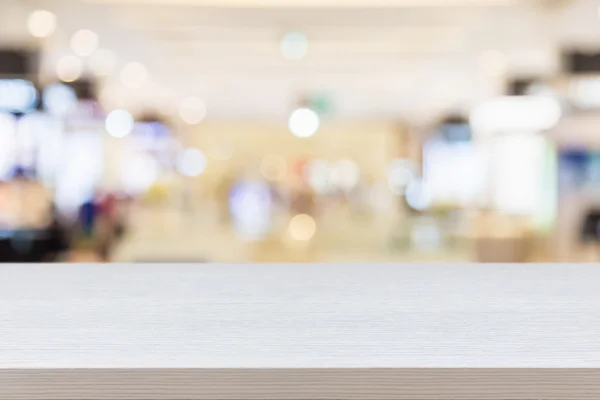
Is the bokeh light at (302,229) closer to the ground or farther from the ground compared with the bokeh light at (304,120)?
closer to the ground

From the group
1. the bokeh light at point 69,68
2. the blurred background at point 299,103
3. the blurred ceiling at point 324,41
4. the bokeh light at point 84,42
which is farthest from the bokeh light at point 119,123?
the bokeh light at point 84,42

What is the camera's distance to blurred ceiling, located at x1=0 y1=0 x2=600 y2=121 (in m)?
6.83

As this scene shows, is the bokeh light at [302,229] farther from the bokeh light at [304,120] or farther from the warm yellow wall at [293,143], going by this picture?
the warm yellow wall at [293,143]

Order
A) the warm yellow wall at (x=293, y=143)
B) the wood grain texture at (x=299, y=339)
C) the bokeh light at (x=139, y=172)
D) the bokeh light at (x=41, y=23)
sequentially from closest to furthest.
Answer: the wood grain texture at (x=299, y=339), the bokeh light at (x=41, y=23), the bokeh light at (x=139, y=172), the warm yellow wall at (x=293, y=143)

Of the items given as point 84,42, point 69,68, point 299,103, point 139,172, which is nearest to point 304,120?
point 299,103

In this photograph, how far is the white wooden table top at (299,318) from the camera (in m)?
0.62

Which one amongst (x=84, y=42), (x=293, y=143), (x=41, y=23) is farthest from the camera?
(x=293, y=143)

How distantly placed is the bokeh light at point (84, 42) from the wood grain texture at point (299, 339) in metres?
6.96

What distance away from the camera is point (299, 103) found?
1216 cm

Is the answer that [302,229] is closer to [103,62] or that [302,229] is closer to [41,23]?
[41,23]

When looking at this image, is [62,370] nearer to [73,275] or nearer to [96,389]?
[96,389]

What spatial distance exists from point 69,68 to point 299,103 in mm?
4073

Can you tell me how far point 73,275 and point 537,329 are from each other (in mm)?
633

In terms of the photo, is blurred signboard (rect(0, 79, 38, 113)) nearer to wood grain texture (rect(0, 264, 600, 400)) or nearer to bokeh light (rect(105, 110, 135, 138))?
bokeh light (rect(105, 110, 135, 138))
